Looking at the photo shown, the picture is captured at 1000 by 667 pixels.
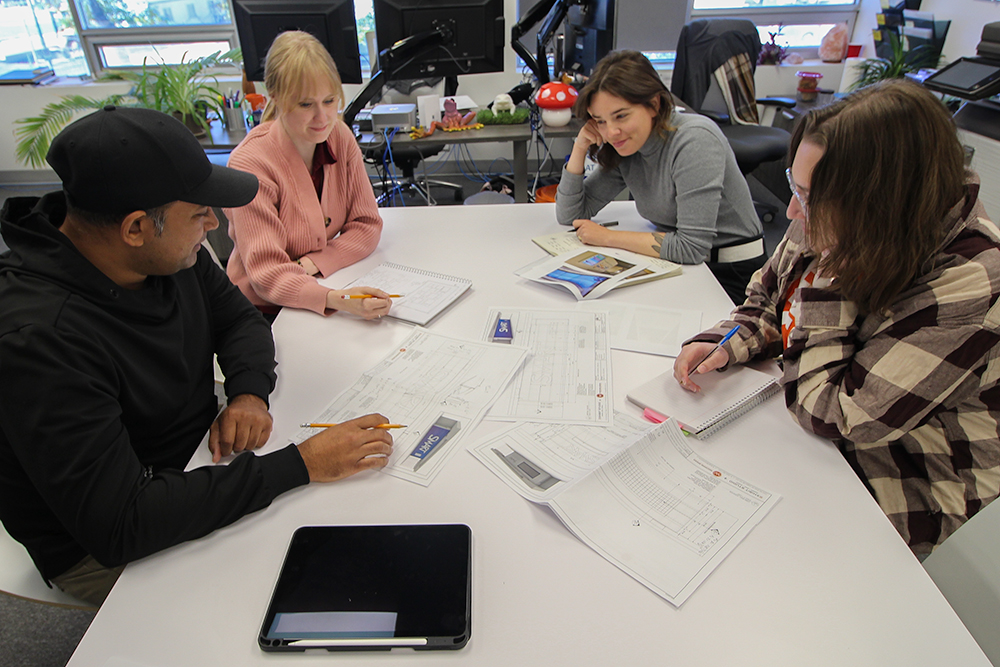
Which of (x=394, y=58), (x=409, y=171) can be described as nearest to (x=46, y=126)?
(x=409, y=171)

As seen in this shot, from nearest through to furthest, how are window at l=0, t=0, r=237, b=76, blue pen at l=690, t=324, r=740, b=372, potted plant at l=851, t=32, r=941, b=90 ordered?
blue pen at l=690, t=324, r=740, b=372, potted plant at l=851, t=32, r=941, b=90, window at l=0, t=0, r=237, b=76

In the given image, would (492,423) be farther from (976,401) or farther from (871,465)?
(976,401)

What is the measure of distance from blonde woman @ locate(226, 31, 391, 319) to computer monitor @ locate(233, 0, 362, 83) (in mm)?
1060

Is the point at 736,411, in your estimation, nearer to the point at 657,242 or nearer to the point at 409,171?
the point at 657,242

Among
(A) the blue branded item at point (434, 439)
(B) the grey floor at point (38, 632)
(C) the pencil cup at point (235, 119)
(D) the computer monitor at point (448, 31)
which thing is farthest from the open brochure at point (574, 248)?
(C) the pencil cup at point (235, 119)

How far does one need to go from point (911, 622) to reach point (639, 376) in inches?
22.2

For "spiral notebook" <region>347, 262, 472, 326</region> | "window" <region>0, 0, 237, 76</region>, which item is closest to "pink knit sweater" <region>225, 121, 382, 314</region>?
"spiral notebook" <region>347, 262, 472, 326</region>

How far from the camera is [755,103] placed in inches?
138

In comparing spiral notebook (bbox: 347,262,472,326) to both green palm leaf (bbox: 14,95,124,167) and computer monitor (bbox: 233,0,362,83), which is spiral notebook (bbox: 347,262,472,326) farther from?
green palm leaf (bbox: 14,95,124,167)

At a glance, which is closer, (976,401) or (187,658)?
(187,658)

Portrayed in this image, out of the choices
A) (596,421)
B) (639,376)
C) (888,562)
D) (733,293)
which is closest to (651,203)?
(733,293)

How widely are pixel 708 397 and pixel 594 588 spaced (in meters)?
0.46

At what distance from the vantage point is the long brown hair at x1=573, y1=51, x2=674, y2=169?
5.29ft

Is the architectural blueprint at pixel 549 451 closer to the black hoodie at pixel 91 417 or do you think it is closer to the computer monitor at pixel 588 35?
the black hoodie at pixel 91 417
